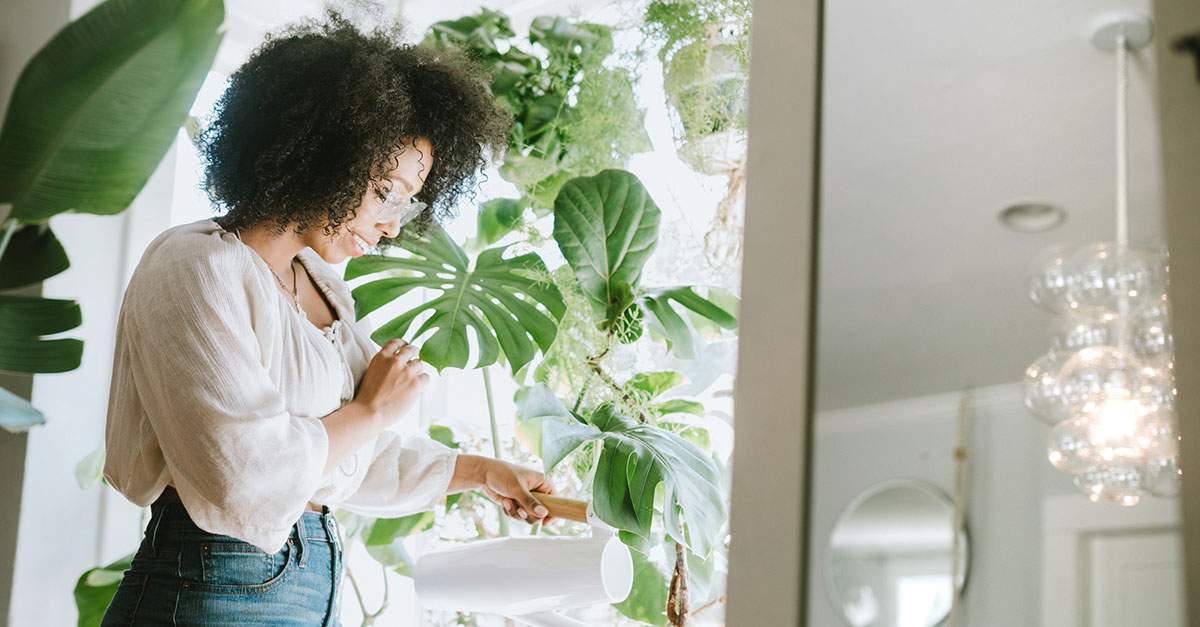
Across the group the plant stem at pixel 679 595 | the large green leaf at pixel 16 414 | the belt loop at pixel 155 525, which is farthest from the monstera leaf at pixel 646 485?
the large green leaf at pixel 16 414

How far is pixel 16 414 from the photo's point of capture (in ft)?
4.38

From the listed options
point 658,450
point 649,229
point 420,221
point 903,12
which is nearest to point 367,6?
point 420,221

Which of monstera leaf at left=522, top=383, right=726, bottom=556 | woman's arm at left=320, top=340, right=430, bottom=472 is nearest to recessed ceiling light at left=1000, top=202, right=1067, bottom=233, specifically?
monstera leaf at left=522, top=383, right=726, bottom=556

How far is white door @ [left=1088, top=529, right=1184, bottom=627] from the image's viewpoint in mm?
467

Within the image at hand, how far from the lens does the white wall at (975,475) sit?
51 centimetres

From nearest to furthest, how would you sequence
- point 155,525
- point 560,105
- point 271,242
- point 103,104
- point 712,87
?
point 155,525 → point 271,242 → point 103,104 → point 712,87 → point 560,105

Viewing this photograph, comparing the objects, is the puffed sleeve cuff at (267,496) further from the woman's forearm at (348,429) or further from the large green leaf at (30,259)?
the large green leaf at (30,259)

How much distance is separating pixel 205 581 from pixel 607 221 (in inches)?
24.6

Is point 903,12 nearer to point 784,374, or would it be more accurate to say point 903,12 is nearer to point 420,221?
point 784,374

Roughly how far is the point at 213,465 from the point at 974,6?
755 millimetres

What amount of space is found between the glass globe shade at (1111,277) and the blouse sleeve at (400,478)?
0.89m

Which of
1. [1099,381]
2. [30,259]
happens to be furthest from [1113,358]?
[30,259]

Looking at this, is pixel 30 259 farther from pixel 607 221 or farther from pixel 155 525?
pixel 607 221

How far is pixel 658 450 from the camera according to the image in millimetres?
1132
